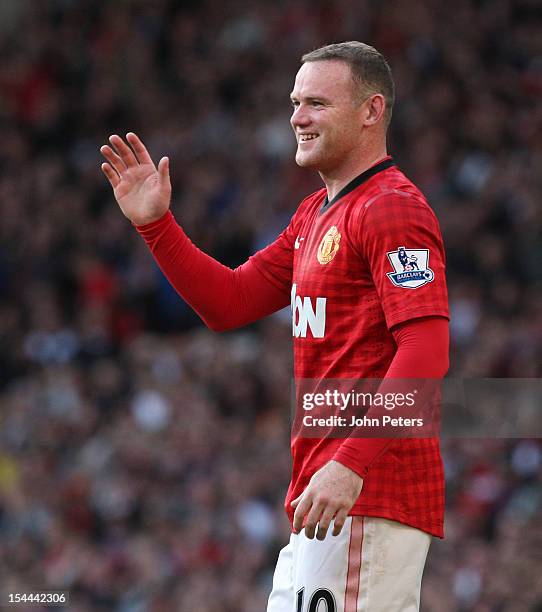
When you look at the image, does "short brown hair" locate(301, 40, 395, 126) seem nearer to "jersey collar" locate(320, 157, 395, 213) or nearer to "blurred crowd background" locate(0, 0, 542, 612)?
"jersey collar" locate(320, 157, 395, 213)

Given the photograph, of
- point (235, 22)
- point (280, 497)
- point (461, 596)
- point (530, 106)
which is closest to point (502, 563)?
point (461, 596)

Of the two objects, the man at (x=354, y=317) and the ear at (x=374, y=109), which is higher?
the ear at (x=374, y=109)

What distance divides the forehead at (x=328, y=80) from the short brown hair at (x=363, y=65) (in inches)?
0.6

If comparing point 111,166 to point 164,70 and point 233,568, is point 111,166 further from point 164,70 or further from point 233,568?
point 164,70

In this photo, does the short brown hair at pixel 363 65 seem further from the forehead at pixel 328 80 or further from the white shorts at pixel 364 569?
the white shorts at pixel 364 569

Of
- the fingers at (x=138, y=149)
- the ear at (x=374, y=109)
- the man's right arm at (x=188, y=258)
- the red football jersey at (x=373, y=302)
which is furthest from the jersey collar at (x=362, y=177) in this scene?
the fingers at (x=138, y=149)

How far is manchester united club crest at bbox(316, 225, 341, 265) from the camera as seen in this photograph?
3465 millimetres

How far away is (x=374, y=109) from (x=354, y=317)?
1.94 feet

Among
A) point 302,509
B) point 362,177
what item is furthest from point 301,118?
point 302,509

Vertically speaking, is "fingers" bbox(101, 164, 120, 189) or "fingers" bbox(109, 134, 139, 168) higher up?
"fingers" bbox(109, 134, 139, 168)

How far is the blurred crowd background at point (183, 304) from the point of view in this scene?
7.38m

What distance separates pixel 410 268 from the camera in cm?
324

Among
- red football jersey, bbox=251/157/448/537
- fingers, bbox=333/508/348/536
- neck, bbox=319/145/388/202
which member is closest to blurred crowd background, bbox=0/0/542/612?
red football jersey, bbox=251/157/448/537

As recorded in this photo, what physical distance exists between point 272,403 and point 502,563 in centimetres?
229
